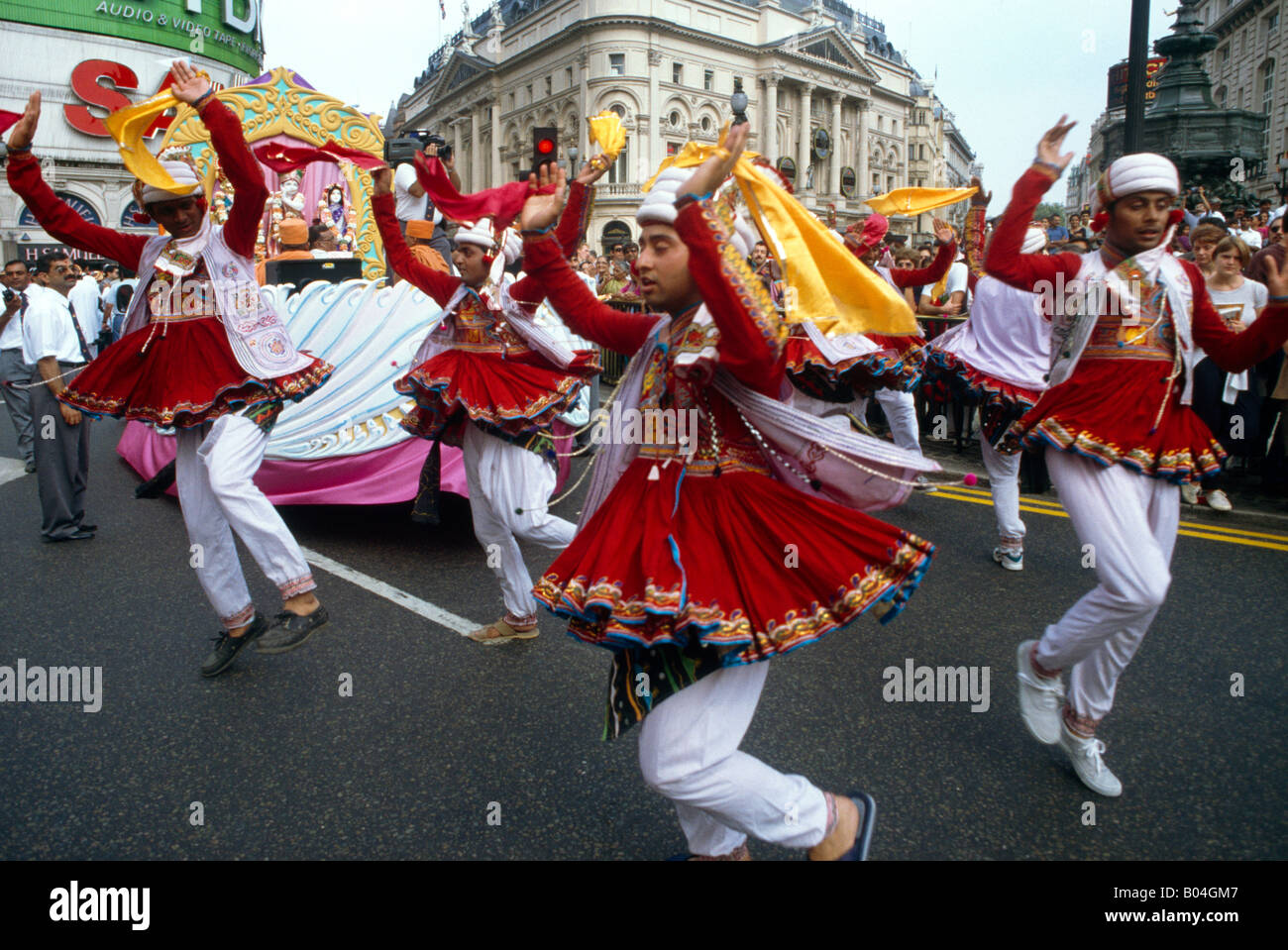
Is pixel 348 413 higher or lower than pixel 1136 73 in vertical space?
lower

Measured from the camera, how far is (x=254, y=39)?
51219 millimetres

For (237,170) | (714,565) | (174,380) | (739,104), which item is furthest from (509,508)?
(739,104)

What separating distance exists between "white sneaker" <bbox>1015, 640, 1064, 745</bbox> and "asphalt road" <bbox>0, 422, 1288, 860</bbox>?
4.0 inches

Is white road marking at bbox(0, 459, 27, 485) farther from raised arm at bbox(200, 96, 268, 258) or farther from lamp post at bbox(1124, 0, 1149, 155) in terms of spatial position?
lamp post at bbox(1124, 0, 1149, 155)

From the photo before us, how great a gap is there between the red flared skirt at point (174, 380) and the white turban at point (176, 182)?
530 mm

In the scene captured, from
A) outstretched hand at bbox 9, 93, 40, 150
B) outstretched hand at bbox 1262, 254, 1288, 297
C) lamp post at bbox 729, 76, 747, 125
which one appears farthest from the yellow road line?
outstretched hand at bbox 9, 93, 40, 150

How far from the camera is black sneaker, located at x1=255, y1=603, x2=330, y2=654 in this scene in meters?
4.21

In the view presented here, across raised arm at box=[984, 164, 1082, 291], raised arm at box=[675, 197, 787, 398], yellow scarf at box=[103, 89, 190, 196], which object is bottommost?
raised arm at box=[675, 197, 787, 398]

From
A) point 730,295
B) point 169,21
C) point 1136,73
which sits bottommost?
point 730,295

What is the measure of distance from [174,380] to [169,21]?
2059 inches

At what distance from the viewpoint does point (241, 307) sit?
411cm

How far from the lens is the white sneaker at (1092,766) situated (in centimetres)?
310
